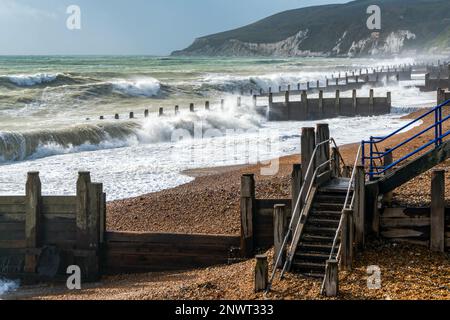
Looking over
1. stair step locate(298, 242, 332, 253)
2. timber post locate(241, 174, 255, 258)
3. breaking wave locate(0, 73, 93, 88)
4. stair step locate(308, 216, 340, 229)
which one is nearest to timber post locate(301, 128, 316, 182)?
stair step locate(308, 216, 340, 229)

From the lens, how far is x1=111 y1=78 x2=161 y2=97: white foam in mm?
67375

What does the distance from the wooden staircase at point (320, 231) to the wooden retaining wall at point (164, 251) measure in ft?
7.17

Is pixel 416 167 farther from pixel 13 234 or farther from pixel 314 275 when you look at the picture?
pixel 13 234

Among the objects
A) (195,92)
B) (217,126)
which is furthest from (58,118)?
(195,92)

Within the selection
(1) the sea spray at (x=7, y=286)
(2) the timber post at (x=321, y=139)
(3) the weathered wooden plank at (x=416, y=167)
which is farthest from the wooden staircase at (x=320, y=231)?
(1) the sea spray at (x=7, y=286)

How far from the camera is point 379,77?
86.2 meters

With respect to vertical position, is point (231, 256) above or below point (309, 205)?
below

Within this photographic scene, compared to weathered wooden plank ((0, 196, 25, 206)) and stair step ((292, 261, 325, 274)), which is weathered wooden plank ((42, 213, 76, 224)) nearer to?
weathered wooden plank ((0, 196, 25, 206))

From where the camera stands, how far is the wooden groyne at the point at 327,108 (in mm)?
48094

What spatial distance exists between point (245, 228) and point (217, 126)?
29298 millimetres

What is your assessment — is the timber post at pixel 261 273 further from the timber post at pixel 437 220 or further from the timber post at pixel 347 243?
the timber post at pixel 437 220
